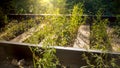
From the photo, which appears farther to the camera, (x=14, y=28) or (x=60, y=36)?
(x=14, y=28)

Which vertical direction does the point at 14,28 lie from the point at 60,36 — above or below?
above

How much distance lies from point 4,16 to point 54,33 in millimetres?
2249

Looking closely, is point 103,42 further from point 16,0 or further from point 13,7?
point 16,0

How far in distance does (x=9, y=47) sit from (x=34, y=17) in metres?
2.14

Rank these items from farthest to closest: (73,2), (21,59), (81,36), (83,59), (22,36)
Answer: (73,2) → (22,36) → (81,36) → (21,59) → (83,59)

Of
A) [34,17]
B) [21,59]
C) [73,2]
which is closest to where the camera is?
[21,59]

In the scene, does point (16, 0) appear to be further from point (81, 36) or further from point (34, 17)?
point (81, 36)

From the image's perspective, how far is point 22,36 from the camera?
14.5 feet

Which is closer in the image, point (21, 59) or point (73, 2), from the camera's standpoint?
point (21, 59)

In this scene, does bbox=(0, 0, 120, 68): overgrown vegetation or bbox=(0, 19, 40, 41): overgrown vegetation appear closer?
bbox=(0, 0, 120, 68): overgrown vegetation

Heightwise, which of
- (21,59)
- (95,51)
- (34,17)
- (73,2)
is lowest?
(21,59)

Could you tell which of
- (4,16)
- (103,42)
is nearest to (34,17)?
(4,16)

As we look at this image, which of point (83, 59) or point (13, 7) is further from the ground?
point (13, 7)

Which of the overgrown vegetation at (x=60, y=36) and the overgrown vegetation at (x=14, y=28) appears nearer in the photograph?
the overgrown vegetation at (x=60, y=36)
